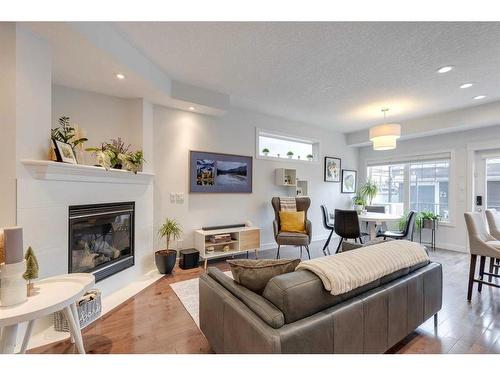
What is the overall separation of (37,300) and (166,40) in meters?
2.33

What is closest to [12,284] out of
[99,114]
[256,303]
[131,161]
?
[256,303]

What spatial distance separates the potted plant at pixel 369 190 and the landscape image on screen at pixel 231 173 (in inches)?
130

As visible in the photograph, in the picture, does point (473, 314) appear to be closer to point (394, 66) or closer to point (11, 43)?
point (394, 66)

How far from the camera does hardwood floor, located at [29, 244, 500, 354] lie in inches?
68.6

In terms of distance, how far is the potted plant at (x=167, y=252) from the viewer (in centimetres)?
313

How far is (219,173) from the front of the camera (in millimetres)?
4020

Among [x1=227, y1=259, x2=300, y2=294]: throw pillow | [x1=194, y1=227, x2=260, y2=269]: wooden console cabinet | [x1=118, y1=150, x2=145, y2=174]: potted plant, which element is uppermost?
Answer: [x1=118, y1=150, x2=145, y2=174]: potted plant

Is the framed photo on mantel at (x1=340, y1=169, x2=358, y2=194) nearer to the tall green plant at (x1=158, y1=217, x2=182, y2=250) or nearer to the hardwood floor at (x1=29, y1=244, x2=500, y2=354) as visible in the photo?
the hardwood floor at (x1=29, y1=244, x2=500, y2=354)

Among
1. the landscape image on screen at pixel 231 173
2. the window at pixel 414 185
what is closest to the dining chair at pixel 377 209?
the window at pixel 414 185

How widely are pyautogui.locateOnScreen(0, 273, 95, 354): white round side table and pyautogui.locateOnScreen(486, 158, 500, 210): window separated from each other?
6.17m

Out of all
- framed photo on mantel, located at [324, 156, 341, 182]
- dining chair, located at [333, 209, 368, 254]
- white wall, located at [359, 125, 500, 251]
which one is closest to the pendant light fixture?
dining chair, located at [333, 209, 368, 254]

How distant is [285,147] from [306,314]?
4211 millimetres
